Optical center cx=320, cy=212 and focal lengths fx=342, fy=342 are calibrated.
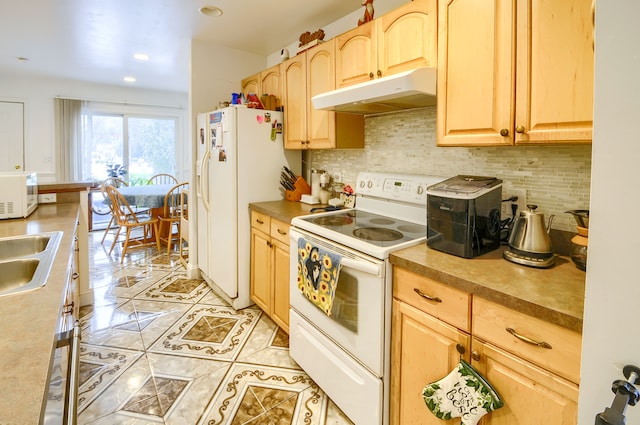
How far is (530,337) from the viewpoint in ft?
3.26

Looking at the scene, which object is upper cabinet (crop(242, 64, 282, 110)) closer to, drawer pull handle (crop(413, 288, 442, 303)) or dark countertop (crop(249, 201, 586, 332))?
dark countertop (crop(249, 201, 586, 332))

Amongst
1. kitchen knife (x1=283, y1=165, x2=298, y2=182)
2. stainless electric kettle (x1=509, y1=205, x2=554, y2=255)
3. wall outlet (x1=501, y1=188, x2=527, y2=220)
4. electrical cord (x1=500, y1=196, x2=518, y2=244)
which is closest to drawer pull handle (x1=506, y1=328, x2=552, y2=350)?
stainless electric kettle (x1=509, y1=205, x2=554, y2=255)

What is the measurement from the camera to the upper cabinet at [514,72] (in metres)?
1.12

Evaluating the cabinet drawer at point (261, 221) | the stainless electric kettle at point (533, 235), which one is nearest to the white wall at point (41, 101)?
the cabinet drawer at point (261, 221)

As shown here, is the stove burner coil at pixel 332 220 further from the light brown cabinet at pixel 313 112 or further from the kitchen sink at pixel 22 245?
the kitchen sink at pixel 22 245

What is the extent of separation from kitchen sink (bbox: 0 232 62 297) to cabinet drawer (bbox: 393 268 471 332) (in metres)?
1.25

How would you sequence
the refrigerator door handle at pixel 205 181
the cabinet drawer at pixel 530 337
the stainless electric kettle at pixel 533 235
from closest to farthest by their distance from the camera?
the cabinet drawer at pixel 530 337
the stainless electric kettle at pixel 533 235
the refrigerator door handle at pixel 205 181

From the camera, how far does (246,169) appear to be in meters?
2.66

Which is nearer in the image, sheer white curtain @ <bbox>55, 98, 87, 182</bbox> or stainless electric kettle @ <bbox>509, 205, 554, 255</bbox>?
stainless electric kettle @ <bbox>509, 205, 554, 255</bbox>

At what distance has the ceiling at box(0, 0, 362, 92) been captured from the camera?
250cm

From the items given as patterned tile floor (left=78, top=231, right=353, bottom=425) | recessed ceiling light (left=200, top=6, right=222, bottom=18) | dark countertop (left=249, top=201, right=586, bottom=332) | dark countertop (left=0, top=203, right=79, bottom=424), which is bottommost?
patterned tile floor (left=78, top=231, right=353, bottom=425)

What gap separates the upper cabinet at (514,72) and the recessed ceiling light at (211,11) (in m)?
1.78

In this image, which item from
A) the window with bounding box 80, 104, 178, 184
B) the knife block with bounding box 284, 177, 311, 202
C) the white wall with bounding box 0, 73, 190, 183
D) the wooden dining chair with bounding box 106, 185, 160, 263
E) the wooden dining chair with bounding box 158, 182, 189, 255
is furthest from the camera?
the window with bounding box 80, 104, 178, 184

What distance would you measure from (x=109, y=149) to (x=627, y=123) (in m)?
6.66
